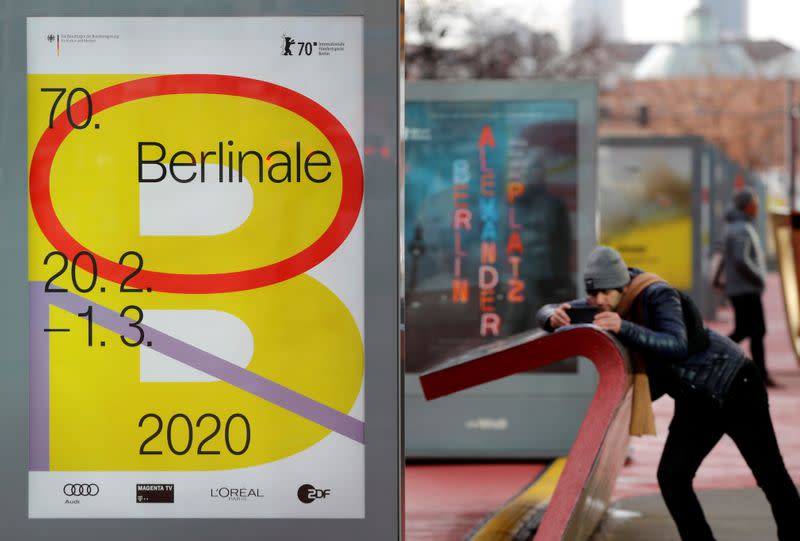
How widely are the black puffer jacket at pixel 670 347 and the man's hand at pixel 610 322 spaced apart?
2cm

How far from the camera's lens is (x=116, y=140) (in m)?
3.65

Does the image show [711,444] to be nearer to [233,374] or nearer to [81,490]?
[233,374]

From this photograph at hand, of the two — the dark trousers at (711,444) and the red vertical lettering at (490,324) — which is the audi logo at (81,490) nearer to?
the dark trousers at (711,444)

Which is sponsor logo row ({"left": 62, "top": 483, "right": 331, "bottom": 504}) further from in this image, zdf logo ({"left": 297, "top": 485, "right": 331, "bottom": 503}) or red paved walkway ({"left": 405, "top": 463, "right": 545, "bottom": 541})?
red paved walkway ({"left": 405, "top": 463, "right": 545, "bottom": 541})

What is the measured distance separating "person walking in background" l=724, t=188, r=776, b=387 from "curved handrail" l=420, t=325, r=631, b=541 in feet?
24.5

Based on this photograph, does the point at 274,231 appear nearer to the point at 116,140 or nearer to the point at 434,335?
the point at 116,140

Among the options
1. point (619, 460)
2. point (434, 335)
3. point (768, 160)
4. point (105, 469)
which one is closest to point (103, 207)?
point (105, 469)

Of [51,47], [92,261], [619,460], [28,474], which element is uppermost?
[51,47]

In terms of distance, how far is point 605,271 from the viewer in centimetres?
561

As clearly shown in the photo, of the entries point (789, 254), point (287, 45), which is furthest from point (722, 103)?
point (287, 45)

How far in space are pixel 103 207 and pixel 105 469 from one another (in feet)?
2.28

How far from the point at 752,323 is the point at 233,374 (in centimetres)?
988

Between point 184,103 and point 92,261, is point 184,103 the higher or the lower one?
the higher one

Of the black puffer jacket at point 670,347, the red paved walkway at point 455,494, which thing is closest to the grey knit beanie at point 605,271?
the black puffer jacket at point 670,347
